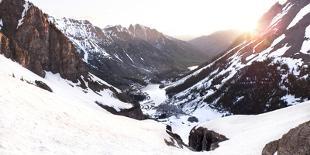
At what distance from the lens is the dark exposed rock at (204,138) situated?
61.7 m

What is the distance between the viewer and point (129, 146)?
3859cm

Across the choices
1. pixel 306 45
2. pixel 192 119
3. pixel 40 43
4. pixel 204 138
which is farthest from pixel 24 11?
pixel 306 45

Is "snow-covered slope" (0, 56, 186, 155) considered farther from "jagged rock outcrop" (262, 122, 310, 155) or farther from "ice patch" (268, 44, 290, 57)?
"ice patch" (268, 44, 290, 57)

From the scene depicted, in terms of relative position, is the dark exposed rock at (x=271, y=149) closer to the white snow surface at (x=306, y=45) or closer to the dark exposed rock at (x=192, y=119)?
the white snow surface at (x=306, y=45)

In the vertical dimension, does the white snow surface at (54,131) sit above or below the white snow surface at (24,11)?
below

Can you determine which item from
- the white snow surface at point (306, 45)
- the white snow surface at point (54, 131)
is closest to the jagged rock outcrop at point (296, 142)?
the white snow surface at point (54, 131)

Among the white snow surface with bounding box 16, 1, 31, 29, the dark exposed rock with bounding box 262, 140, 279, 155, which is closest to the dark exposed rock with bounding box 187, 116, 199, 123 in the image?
the white snow surface with bounding box 16, 1, 31, 29

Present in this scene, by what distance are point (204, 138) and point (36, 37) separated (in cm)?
8808

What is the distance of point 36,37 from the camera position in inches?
5433

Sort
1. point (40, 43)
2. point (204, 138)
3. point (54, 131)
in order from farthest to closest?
point (40, 43), point (204, 138), point (54, 131)

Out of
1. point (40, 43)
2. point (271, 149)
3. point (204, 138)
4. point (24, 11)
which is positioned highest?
point (24, 11)

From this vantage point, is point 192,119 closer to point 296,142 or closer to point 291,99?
point 291,99

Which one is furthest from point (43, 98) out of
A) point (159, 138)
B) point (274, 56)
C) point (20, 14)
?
point (274, 56)

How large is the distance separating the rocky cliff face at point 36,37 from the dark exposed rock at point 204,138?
64633 millimetres
